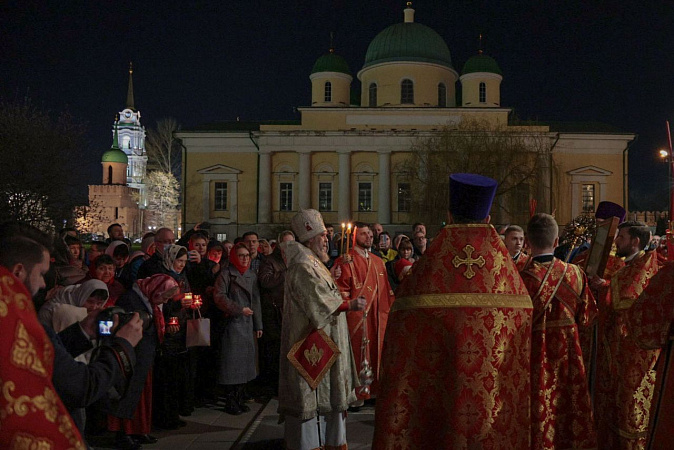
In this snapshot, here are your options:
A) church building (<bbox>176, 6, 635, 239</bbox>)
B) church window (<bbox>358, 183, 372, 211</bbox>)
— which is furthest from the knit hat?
church window (<bbox>358, 183, 372, 211</bbox>)

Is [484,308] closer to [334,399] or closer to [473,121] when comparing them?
[334,399]

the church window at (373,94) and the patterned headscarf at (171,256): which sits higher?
the church window at (373,94)

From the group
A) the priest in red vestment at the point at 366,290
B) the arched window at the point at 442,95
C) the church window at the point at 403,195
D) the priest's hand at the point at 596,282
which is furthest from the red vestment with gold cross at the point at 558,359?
the arched window at the point at 442,95

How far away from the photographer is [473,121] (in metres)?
35.8

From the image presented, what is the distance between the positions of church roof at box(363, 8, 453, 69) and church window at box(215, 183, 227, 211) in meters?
14.2

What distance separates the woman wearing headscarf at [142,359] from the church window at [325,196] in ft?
130

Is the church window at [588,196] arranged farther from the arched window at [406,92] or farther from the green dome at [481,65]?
the arched window at [406,92]

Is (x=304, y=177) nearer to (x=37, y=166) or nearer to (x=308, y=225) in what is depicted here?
(x=37, y=166)

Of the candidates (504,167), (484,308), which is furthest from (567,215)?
(484,308)

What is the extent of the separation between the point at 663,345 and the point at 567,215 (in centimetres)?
4367

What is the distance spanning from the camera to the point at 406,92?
4709 centimetres

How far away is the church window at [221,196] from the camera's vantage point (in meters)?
46.4

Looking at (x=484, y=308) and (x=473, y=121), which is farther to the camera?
(x=473, y=121)

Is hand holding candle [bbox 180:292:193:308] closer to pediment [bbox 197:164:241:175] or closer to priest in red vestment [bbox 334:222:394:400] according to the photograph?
priest in red vestment [bbox 334:222:394:400]
